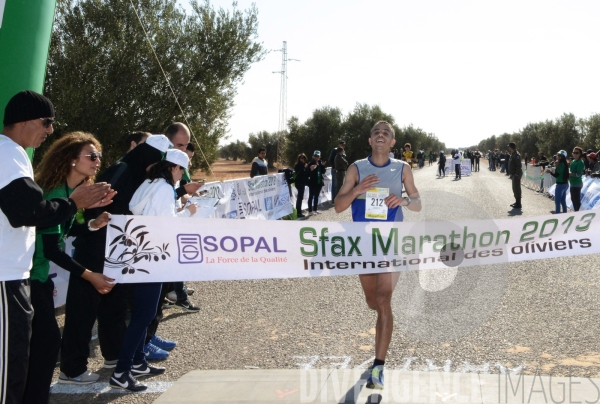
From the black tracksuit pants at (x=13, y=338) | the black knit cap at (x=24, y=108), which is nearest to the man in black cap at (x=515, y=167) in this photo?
the black knit cap at (x=24, y=108)

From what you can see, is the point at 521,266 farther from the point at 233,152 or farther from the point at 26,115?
the point at 233,152

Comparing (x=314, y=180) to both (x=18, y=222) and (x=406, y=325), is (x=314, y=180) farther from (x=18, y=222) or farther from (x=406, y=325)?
(x=18, y=222)

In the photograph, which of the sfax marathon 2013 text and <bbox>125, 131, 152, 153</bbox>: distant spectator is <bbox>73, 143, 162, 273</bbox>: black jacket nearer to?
<bbox>125, 131, 152, 153</bbox>: distant spectator

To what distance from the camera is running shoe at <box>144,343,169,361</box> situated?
5586mm

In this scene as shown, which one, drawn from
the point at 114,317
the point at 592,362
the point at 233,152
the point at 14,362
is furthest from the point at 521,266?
the point at 233,152

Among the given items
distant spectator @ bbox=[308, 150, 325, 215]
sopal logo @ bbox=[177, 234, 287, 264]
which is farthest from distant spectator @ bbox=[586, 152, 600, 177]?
sopal logo @ bbox=[177, 234, 287, 264]

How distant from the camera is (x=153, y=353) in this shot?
5617 millimetres

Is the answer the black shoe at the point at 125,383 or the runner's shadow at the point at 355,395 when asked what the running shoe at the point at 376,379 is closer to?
the runner's shadow at the point at 355,395

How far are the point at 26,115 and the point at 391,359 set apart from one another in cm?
376

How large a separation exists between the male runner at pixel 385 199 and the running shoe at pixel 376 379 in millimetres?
71

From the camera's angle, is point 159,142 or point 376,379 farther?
point 159,142

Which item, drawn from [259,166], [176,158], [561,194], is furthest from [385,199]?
[561,194]

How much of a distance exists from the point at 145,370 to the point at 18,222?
2.52 metres

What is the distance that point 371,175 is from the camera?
4.86m
